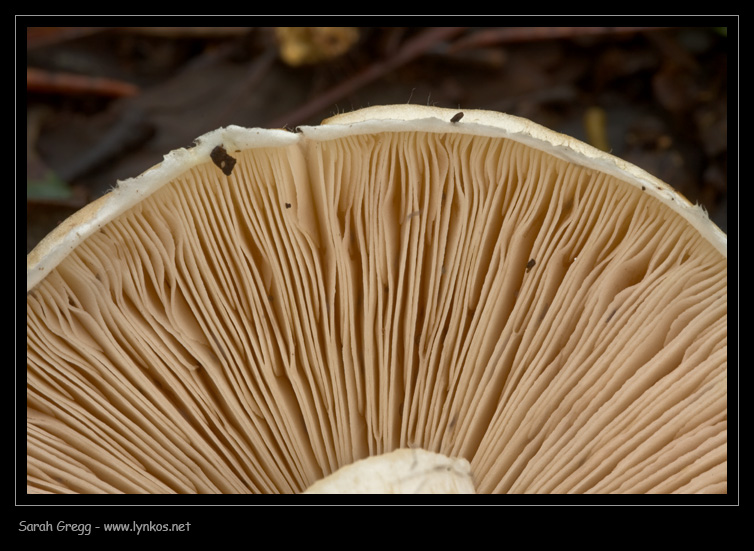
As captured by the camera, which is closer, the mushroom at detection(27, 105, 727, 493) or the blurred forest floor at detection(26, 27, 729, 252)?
the mushroom at detection(27, 105, 727, 493)

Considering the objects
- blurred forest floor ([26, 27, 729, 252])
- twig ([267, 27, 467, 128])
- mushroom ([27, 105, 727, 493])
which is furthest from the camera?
twig ([267, 27, 467, 128])

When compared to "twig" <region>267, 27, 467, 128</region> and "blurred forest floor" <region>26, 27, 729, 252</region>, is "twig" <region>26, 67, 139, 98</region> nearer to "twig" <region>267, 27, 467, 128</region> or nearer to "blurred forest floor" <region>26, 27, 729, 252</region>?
"blurred forest floor" <region>26, 27, 729, 252</region>

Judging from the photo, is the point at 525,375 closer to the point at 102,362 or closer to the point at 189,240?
the point at 189,240

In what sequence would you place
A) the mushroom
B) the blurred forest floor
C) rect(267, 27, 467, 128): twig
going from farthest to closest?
rect(267, 27, 467, 128): twig
the blurred forest floor
the mushroom

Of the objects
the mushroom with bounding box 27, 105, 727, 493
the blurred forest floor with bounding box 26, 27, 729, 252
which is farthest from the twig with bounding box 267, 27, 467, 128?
the mushroom with bounding box 27, 105, 727, 493

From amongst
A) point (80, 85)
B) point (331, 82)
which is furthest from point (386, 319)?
point (80, 85)

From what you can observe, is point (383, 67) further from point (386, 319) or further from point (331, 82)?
point (386, 319)

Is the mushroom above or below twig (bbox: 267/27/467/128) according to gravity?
below
